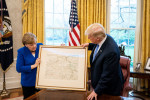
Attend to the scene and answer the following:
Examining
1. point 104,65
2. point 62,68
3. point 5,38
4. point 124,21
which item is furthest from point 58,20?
point 104,65

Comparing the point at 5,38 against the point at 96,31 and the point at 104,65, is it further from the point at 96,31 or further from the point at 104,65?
the point at 104,65

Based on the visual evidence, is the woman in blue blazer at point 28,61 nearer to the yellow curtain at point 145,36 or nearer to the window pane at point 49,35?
the window pane at point 49,35

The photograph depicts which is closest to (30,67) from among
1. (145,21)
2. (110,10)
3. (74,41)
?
(74,41)

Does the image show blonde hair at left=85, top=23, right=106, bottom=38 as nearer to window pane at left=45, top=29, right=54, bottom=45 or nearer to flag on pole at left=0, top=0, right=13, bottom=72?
flag on pole at left=0, top=0, right=13, bottom=72

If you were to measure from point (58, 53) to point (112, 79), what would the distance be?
2.28ft

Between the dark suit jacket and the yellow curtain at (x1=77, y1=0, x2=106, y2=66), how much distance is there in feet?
8.36

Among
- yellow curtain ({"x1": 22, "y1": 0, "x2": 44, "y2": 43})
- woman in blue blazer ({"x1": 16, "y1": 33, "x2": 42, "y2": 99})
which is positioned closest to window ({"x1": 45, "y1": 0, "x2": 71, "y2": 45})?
yellow curtain ({"x1": 22, "y1": 0, "x2": 44, "y2": 43})

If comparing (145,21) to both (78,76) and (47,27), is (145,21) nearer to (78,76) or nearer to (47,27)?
(47,27)

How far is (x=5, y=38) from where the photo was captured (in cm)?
361

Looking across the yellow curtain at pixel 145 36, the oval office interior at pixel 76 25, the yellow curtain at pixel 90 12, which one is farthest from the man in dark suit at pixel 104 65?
the yellow curtain at pixel 145 36

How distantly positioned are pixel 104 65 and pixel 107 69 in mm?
51

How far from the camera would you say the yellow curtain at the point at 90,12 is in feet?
13.0

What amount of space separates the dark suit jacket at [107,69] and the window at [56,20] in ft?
9.78

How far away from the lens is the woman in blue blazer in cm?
172
